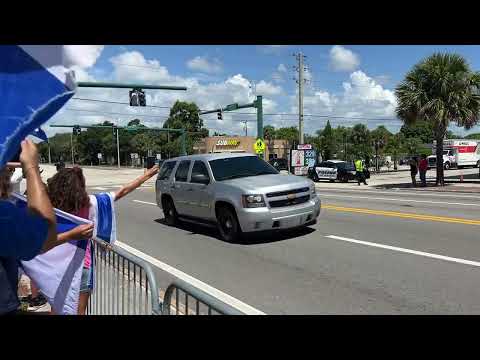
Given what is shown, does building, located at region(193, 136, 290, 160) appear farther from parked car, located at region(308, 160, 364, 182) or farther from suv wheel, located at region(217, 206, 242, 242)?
suv wheel, located at region(217, 206, 242, 242)

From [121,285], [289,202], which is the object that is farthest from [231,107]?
[121,285]

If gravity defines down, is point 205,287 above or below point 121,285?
below

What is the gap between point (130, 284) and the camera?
13.3 feet

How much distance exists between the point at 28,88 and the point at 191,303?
6.31 ft

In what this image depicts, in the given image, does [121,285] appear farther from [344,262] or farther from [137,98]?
[137,98]

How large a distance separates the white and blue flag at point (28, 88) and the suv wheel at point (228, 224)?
7.49 meters

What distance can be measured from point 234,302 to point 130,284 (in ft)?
6.07

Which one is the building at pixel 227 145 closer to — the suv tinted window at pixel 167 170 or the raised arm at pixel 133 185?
the suv tinted window at pixel 167 170

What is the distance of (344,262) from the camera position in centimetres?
732

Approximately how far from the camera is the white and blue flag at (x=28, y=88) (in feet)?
5.48

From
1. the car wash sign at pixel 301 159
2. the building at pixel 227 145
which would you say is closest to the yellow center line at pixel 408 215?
the car wash sign at pixel 301 159
